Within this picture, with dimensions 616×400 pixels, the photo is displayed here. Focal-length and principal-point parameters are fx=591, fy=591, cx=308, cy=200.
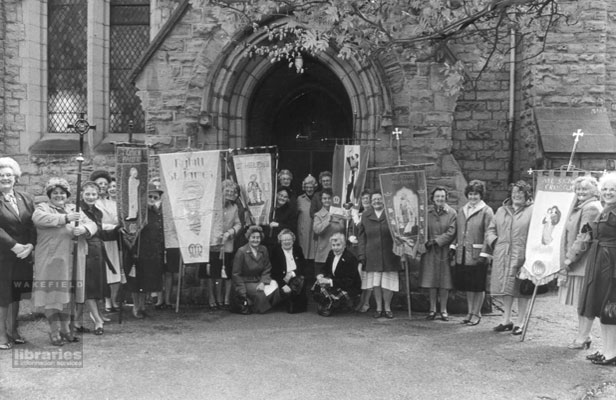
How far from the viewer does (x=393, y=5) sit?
6656mm

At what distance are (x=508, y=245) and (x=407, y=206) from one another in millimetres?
1391

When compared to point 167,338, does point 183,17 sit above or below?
above

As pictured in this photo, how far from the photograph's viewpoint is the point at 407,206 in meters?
7.97

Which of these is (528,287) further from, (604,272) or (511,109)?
(511,109)

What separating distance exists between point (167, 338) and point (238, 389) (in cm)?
202

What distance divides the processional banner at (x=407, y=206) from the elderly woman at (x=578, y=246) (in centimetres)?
182

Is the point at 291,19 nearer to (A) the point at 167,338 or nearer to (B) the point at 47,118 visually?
(A) the point at 167,338

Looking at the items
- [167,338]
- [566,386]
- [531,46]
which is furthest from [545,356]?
[531,46]

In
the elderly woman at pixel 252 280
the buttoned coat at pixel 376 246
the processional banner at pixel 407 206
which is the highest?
the processional banner at pixel 407 206

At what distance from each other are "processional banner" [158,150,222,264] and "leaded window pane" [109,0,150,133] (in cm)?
393

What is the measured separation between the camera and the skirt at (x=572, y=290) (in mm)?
6605

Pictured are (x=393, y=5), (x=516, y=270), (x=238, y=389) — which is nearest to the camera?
(x=238, y=389)

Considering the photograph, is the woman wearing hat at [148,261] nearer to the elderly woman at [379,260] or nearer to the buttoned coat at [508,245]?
the elderly woman at [379,260]

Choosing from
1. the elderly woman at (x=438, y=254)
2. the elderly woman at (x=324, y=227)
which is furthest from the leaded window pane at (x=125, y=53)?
A: the elderly woman at (x=438, y=254)
